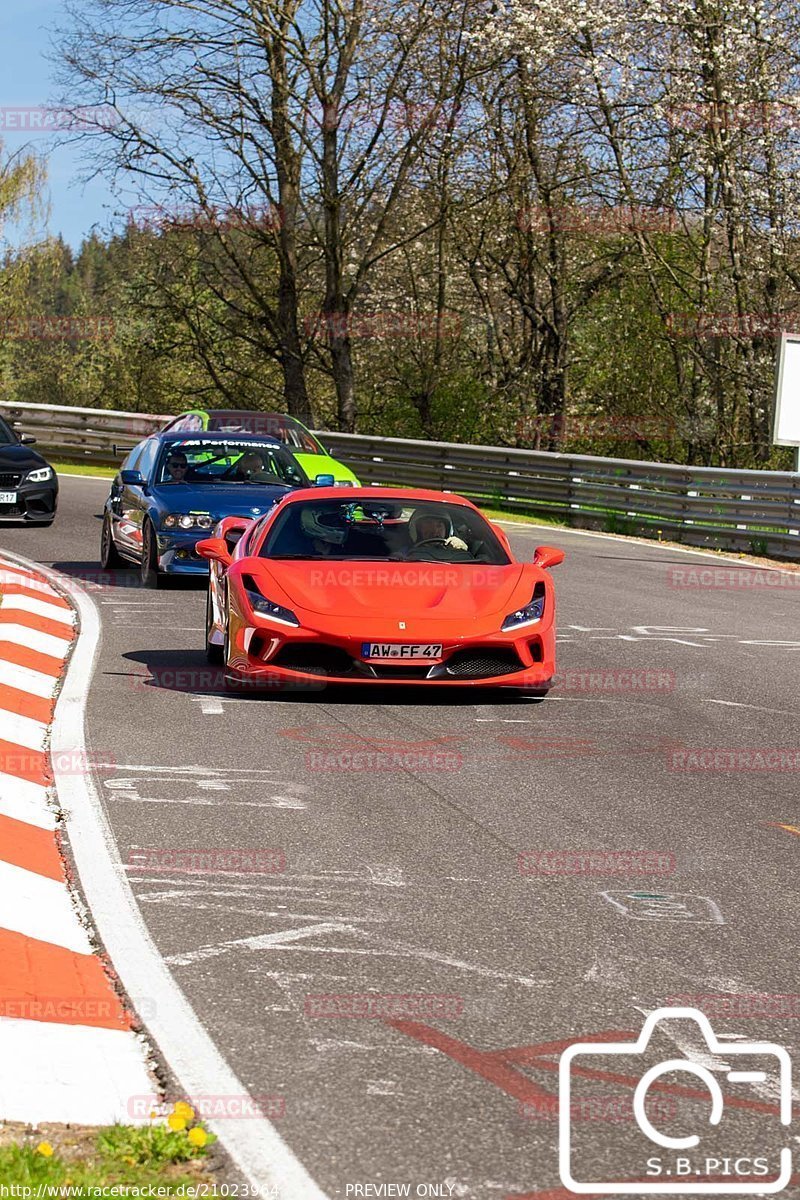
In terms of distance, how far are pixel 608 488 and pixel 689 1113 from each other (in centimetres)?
2214

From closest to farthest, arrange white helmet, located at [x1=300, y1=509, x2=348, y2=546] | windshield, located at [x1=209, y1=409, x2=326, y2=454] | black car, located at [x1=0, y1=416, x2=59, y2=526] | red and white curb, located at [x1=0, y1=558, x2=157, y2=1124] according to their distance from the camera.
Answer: red and white curb, located at [x1=0, y1=558, x2=157, y2=1124] → white helmet, located at [x1=300, y1=509, x2=348, y2=546] → black car, located at [x1=0, y1=416, x2=59, y2=526] → windshield, located at [x1=209, y1=409, x2=326, y2=454]

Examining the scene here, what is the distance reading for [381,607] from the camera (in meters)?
10.4

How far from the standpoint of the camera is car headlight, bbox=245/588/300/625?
33.7 feet

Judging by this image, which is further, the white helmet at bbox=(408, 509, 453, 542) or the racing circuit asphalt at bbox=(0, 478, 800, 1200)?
the white helmet at bbox=(408, 509, 453, 542)

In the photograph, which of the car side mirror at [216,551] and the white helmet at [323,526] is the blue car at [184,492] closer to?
the car side mirror at [216,551]

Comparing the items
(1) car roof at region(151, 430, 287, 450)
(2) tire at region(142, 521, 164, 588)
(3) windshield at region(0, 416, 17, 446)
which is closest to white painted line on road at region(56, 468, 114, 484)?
(3) windshield at region(0, 416, 17, 446)

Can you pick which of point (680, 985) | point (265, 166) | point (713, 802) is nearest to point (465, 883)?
point (680, 985)

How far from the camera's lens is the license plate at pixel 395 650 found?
1016 cm

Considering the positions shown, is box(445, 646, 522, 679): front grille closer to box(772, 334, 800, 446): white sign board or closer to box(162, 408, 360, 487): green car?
box(162, 408, 360, 487): green car

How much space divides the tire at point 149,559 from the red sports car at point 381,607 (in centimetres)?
447

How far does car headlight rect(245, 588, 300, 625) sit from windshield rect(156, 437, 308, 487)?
19.9ft

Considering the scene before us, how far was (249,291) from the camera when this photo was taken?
134 feet

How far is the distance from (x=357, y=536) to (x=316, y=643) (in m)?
1.40

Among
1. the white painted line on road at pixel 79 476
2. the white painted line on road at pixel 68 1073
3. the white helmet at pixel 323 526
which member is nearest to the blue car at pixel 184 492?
the white helmet at pixel 323 526
